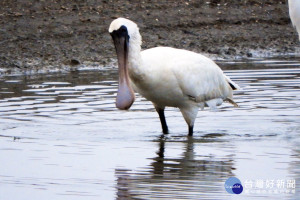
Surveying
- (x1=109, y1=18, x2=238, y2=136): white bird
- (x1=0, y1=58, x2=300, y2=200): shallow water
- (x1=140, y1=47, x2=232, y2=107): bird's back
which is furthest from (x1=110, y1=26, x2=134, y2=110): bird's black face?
(x1=0, y1=58, x2=300, y2=200): shallow water

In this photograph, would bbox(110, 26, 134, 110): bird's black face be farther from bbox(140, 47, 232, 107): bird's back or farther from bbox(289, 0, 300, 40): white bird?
bbox(289, 0, 300, 40): white bird

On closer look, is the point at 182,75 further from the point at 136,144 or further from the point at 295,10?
the point at 295,10

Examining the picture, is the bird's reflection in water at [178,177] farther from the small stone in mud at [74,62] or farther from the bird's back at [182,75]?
the small stone in mud at [74,62]

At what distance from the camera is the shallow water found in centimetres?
719

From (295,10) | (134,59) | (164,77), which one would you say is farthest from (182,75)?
(295,10)

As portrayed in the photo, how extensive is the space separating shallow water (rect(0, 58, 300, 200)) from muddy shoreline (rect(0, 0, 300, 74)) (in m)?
2.02

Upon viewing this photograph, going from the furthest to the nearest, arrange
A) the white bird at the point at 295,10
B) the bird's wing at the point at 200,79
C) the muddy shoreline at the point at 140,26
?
1. the muddy shoreline at the point at 140,26
2. the white bird at the point at 295,10
3. the bird's wing at the point at 200,79

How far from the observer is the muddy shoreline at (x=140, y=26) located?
15702 mm

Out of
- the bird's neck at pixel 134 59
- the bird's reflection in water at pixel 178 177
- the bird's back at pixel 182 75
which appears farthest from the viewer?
the bird's back at pixel 182 75

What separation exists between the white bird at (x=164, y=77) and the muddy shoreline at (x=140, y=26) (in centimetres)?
531

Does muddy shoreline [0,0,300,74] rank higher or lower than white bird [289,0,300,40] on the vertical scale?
lower

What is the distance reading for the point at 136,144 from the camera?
9141 millimetres

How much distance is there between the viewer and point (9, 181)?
7.40 m

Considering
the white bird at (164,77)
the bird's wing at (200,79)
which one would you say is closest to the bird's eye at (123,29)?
the white bird at (164,77)
